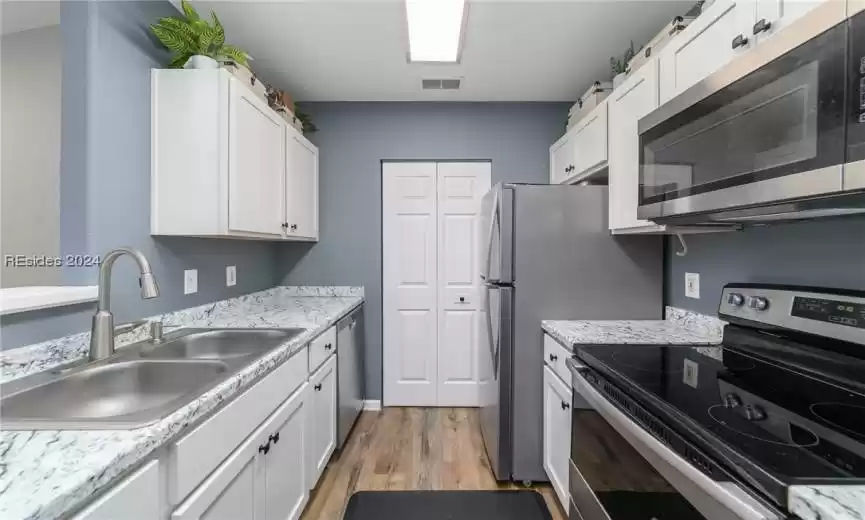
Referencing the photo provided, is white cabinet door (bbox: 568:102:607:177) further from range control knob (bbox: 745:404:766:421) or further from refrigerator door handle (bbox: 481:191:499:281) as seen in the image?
range control knob (bbox: 745:404:766:421)

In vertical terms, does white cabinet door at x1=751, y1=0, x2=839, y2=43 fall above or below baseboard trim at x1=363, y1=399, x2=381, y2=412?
above

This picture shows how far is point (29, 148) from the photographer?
1.71m

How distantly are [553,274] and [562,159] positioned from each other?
1.11 m

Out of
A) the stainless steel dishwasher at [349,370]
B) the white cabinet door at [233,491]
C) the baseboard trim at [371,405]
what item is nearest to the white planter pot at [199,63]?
the stainless steel dishwasher at [349,370]

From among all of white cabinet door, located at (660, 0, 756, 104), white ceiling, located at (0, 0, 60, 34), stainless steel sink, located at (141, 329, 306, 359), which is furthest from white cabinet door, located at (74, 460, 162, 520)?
white ceiling, located at (0, 0, 60, 34)

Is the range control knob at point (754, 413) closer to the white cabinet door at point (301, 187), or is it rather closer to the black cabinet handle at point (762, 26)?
the black cabinet handle at point (762, 26)

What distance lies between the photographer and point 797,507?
2.00ft

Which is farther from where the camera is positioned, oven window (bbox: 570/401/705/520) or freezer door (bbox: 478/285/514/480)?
freezer door (bbox: 478/285/514/480)

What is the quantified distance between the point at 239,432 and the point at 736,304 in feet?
5.76

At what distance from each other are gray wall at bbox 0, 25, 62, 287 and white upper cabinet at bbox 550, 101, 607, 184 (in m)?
2.44

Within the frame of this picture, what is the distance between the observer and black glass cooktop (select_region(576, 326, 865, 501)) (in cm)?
69

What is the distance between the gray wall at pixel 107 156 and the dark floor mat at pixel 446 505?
4.38 feet

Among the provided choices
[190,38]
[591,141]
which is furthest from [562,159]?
[190,38]

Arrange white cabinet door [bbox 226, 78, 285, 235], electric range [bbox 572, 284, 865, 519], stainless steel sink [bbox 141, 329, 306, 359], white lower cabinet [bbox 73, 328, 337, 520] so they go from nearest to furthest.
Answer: electric range [bbox 572, 284, 865, 519] < white lower cabinet [bbox 73, 328, 337, 520] < stainless steel sink [bbox 141, 329, 306, 359] < white cabinet door [bbox 226, 78, 285, 235]
